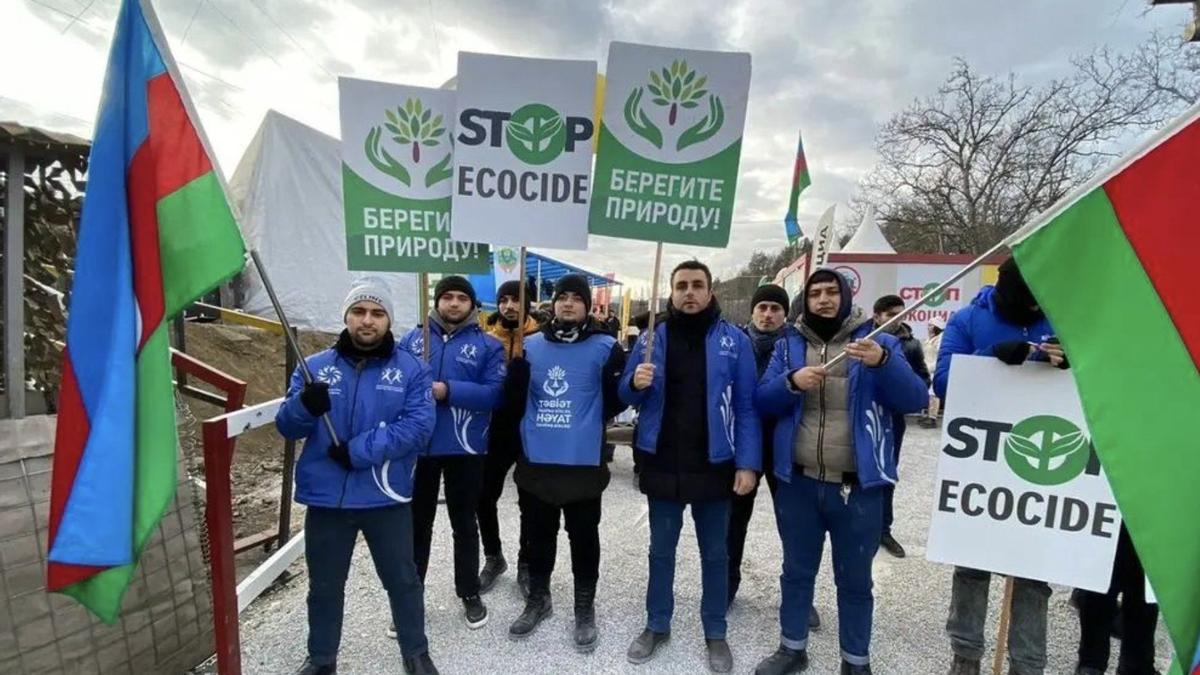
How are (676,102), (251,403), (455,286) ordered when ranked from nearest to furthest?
(676,102), (455,286), (251,403)

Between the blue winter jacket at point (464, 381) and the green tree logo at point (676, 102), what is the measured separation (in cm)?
142

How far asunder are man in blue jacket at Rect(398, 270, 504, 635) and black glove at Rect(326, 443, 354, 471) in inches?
27.6

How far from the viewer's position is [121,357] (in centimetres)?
175

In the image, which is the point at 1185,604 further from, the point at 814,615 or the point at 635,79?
the point at 635,79

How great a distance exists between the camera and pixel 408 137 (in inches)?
125

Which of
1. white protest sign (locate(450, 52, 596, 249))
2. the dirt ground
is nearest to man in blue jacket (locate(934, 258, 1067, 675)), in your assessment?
white protest sign (locate(450, 52, 596, 249))

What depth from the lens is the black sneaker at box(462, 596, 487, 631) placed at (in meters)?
3.30

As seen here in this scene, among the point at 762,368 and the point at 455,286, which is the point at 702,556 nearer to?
the point at 762,368

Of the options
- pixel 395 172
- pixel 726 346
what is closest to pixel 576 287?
pixel 726 346

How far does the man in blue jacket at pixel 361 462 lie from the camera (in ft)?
8.39

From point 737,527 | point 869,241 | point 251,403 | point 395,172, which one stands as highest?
point 869,241

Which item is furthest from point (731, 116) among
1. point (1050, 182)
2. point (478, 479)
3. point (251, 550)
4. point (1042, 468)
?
point (1050, 182)

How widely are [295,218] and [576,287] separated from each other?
1038 centimetres

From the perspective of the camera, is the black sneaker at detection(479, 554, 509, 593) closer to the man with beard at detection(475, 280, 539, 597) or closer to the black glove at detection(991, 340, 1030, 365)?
the man with beard at detection(475, 280, 539, 597)
